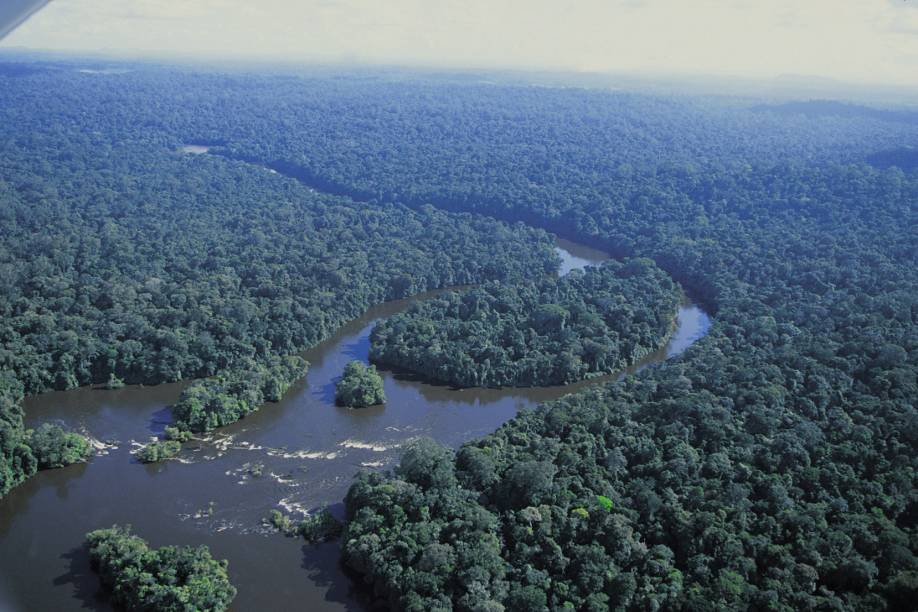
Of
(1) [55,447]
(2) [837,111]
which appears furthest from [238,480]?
(2) [837,111]

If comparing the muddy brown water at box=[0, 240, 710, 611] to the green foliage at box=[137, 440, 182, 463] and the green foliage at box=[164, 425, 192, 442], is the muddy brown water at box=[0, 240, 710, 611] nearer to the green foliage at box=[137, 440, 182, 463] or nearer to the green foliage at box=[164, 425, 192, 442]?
the green foliage at box=[137, 440, 182, 463]

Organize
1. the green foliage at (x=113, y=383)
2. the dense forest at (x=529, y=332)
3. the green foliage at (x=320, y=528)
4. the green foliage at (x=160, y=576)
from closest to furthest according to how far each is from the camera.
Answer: the green foliage at (x=160, y=576) → the green foliage at (x=320, y=528) → the green foliage at (x=113, y=383) → the dense forest at (x=529, y=332)

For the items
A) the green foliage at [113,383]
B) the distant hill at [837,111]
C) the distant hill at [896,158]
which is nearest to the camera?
the green foliage at [113,383]

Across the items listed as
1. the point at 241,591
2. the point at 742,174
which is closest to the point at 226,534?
the point at 241,591

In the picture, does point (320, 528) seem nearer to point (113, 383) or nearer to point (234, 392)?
point (234, 392)

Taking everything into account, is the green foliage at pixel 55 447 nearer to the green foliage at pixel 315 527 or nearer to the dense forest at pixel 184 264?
the dense forest at pixel 184 264

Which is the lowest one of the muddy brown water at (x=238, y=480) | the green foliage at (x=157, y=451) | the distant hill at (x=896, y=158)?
the muddy brown water at (x=238, y=480)

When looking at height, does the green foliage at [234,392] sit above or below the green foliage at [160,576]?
above

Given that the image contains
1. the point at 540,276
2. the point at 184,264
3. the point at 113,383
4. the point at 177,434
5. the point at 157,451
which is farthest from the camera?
the point at 540,276

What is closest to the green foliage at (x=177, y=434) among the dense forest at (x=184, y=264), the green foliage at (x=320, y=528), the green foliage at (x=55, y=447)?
the dense forest at (x=184, y=264)
